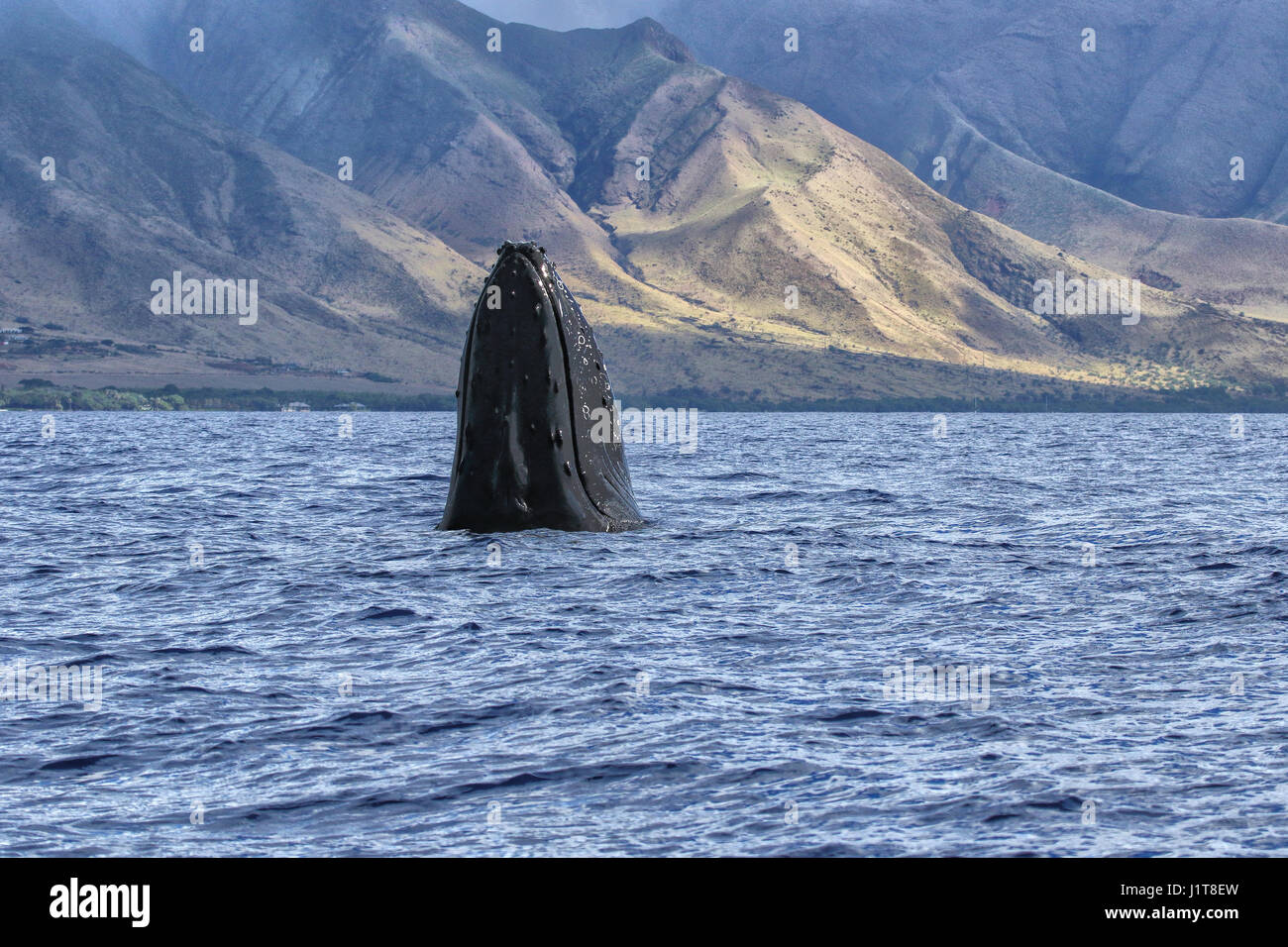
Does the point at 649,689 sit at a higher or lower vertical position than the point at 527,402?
lower

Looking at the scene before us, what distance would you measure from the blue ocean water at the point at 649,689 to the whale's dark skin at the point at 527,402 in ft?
3.22

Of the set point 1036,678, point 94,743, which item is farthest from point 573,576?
point 94,743

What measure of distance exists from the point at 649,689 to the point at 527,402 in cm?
502

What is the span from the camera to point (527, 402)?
51.5 ft

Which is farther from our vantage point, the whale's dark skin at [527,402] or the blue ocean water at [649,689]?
the whale's dark skin at [527,402]

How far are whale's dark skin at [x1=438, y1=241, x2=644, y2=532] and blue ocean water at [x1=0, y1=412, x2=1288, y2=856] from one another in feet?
3.22

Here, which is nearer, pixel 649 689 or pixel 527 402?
pixel 649 689

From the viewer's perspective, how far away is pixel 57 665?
12414 millimetres

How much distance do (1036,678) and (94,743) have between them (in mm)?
7059

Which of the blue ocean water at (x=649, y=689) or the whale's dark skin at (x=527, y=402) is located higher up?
the whale's dark skin at (x=527, y=402)

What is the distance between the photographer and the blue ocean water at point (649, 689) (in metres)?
8.08

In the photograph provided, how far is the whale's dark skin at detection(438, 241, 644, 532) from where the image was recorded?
15711 millimetres
